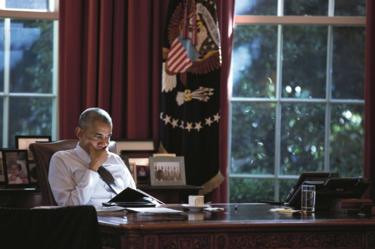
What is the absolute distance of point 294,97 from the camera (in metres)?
5.98

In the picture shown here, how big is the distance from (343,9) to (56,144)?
2.63 meters

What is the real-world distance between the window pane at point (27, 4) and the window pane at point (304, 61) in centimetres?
180

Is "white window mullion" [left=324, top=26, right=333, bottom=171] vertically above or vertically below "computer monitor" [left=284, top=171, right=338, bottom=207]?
above

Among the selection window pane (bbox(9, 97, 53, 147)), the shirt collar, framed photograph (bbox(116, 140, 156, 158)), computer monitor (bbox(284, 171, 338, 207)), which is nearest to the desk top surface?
computer monitor (bbox(284, 171, 338, 207))

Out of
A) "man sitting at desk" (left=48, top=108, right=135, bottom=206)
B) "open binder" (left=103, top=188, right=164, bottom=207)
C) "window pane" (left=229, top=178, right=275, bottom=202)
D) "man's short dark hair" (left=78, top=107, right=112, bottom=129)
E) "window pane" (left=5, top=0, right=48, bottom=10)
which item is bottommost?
"window pane" (left=229, top=178, right=275, bottom=202)

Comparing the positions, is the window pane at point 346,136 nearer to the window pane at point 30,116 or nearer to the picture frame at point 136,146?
the picture frame at point 136,146

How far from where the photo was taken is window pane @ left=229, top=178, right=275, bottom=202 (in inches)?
233

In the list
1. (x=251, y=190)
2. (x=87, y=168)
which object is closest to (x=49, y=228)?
(x=87, y=168)

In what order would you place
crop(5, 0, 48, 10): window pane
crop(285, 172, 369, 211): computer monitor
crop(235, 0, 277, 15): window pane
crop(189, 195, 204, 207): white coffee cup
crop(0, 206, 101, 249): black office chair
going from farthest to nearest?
crop(235, 0, 277, 15): window pane, crop(5, 0, 48, 10): window pane, crop(285, 172, 369, 211): computer monitor, crop(189, 195, 204, 207): white coffee cup, crop(0, 206, 101, 249): black office chair

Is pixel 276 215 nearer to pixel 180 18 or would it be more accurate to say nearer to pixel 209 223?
pixel 209 223

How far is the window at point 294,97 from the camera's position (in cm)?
595

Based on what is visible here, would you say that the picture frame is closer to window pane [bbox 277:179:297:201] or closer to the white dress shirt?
the white dress shirt

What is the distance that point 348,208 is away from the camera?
3881 mm

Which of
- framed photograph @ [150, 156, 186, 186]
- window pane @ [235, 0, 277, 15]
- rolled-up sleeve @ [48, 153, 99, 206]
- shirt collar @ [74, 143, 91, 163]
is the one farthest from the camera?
window pane @ [235, 0, 277, 15]
